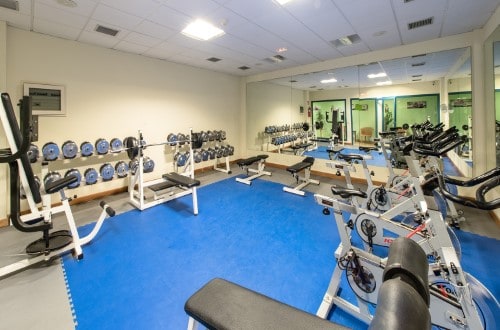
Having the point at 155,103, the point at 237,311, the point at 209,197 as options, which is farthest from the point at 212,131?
the point at 237,311

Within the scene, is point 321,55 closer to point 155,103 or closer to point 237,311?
point 155,103

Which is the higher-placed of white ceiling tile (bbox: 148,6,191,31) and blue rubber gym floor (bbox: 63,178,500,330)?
white ceiling tile (bbox: 148,6,191,31)

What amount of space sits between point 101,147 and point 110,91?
3.71ft

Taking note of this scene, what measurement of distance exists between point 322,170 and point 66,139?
533 centimetres

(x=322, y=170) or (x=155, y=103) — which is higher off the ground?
(x=155, y=103)

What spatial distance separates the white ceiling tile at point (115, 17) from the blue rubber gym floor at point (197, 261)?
283cm

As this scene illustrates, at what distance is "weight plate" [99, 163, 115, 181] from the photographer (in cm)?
426

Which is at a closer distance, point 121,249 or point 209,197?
point 121,249

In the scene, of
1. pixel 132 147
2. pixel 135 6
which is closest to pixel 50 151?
pixel 132 147

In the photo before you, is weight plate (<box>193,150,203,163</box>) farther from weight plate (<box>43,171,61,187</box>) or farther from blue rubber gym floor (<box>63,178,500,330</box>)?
weight plate (<box>43,171,61,187</box>)

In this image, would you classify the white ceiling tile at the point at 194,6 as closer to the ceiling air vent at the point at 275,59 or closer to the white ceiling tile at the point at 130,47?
the white ceiling tile at the point at 130,47

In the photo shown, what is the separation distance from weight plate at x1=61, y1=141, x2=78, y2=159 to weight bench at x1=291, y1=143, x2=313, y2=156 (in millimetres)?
4879

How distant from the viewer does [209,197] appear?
4.48m

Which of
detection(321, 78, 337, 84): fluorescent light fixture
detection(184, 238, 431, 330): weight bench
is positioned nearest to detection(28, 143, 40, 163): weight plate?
detection(184, 238, 431, 330): weight bench
